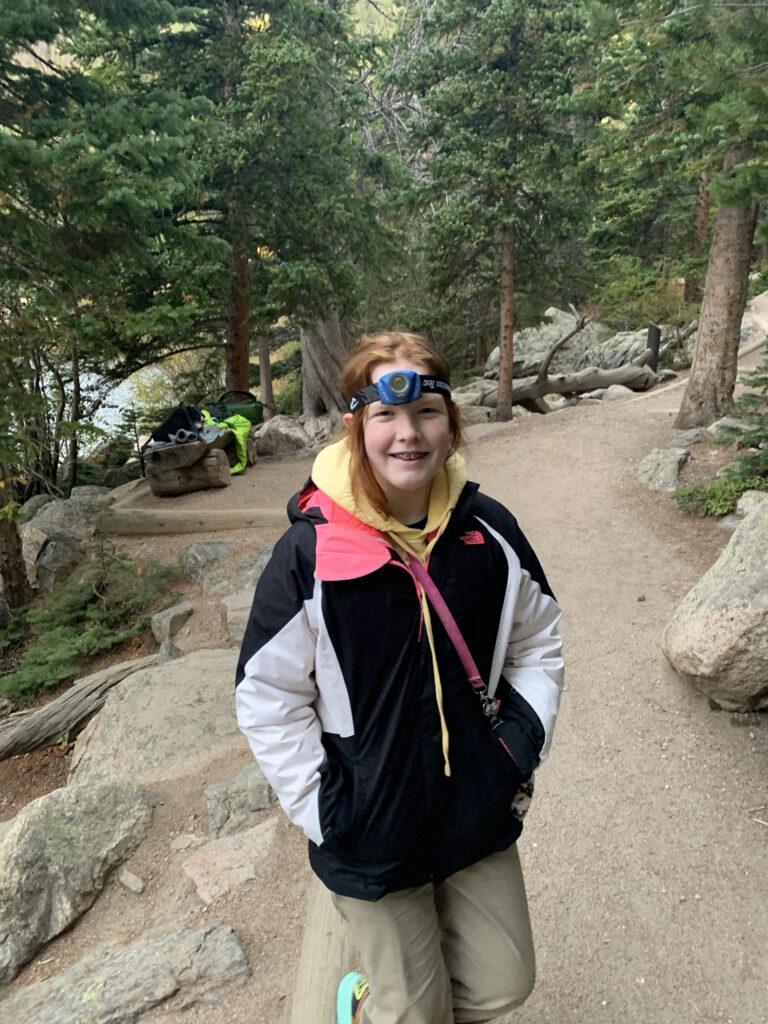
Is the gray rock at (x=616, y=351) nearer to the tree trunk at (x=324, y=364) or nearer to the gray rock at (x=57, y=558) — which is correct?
the tree trunk at (x=324, y=364)

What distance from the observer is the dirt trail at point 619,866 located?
2508mm

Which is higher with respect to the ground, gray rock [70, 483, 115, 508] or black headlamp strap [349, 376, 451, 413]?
black headlamp strap [349, 376, 451, 413]

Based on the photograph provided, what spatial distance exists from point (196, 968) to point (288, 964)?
1.15ft

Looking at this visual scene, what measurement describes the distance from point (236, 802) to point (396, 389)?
9.01ft

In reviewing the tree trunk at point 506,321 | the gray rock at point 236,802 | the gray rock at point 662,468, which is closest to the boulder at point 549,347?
the tree trunk at point 506,321

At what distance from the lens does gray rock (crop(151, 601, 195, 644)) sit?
6.19 metres

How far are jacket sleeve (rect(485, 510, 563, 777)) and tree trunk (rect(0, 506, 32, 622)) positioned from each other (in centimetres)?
659

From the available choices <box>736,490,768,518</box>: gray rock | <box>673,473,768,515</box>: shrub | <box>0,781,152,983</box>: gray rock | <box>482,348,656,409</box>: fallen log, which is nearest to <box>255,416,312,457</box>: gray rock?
<box>482,348,656,409</box>: fallen log

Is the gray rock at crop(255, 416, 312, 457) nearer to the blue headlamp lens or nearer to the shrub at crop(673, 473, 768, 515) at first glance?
the shrub at crop(673, 473, 768, 515)

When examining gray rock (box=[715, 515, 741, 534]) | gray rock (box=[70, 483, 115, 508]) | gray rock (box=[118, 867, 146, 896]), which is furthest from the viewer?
gray rock (box=[70, 483, 115, 508])

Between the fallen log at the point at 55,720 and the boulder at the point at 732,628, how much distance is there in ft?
14.2

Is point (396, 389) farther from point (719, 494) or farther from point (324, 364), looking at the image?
point (324, 364)

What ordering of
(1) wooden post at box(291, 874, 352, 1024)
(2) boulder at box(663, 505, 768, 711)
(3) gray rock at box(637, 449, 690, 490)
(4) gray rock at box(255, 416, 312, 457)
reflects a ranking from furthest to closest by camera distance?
(4) gray rock at box(255, 416, 312, 457) < (3) gray rock at box(637, 449, 690, 490) < (2) boulder at box(663, 505, 768, 711) < (1) wooden post at box(291, 874, 352, 1024)

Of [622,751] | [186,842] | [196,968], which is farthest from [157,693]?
[622,751]
